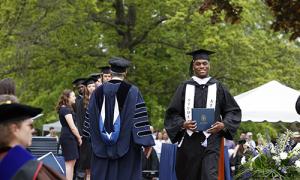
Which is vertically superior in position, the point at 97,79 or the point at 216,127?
the point at 97,79

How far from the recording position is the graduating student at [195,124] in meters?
10.6

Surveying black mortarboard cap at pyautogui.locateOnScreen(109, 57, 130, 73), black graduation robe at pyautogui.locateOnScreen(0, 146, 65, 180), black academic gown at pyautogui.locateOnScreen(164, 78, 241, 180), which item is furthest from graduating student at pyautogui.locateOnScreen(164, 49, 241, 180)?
black graduation robe at pyautogui.locateOnScreen(0, 146, 65, 180)

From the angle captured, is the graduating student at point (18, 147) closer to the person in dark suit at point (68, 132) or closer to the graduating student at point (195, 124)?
the graduating student at point (195, 124)

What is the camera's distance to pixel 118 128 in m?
10.3

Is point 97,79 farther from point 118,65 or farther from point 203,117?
point 203,117

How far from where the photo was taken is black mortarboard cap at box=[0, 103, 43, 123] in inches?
210

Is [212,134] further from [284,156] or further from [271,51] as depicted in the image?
[271,51]

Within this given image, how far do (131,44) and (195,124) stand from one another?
1993cm

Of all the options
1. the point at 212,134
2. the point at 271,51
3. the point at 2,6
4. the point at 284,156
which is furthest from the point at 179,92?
the point at 271,51

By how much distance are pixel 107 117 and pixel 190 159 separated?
1.20 metres

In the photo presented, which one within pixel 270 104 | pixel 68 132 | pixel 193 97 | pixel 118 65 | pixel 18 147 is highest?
pixel 118 65

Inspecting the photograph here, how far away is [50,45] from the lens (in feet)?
97.3

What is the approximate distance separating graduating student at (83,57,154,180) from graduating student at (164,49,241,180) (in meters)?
0.56

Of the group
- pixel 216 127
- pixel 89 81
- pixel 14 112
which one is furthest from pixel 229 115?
pixel 14 112
